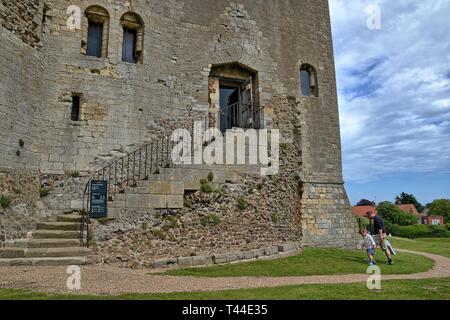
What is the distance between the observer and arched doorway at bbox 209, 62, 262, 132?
1517 centimetres

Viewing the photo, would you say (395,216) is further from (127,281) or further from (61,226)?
(127,281)

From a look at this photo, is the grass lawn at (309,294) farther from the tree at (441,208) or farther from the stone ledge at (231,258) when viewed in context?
the tree at (441,208)

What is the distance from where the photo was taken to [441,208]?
67312 millimetres

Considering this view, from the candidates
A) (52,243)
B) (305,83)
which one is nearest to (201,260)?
(52,243)

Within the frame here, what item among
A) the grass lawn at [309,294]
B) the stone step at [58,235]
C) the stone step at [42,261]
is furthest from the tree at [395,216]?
the stone step at [42,261]

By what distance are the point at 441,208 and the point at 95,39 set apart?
236 feet

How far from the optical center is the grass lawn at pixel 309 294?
5891 mm

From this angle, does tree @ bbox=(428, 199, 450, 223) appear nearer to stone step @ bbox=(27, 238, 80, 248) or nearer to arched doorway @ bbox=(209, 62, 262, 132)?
arched doorway @ bbox=(209, 62, 262, 132)

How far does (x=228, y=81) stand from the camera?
15.8 metres

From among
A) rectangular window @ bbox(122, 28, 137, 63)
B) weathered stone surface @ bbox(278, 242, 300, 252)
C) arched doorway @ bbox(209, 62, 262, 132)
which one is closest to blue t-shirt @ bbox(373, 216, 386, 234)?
weathered stone surface @ bbox(278, 242, 300, 252)

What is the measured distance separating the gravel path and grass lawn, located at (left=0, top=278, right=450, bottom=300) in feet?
1.39

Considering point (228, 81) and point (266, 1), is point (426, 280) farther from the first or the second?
point (266, 1)
